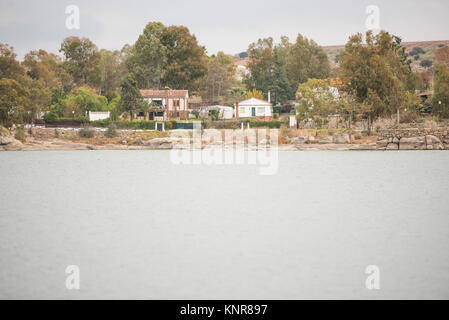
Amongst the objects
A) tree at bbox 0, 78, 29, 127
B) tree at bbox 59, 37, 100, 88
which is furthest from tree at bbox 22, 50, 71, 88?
tree at bbox 0, 78, 29, 127

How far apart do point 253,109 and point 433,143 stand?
26.9 m

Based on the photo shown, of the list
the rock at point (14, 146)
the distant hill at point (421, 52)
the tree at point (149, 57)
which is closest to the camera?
the rock at point (14, 146)

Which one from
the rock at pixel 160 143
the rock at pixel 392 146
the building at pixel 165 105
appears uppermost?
the building at pixel 165 105

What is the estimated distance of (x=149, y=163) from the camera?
1677 inches

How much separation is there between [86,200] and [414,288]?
50.1 ft

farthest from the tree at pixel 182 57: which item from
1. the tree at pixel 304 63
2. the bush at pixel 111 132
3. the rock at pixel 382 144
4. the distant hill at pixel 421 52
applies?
the distant hill at pixel 421 52

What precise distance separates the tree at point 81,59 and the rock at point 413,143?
2435 inches

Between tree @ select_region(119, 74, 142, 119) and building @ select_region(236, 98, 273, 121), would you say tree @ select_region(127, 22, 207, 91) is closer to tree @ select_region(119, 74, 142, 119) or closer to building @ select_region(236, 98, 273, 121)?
tree @ select_region(119, 74, 142, 119)

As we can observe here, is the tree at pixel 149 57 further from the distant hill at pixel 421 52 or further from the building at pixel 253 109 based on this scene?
the distant hill at pixel 421 52

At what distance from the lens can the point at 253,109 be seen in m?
69.8

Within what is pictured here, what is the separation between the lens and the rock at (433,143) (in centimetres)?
4759
